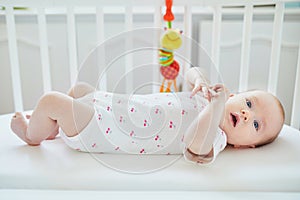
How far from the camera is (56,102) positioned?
0.86 meters

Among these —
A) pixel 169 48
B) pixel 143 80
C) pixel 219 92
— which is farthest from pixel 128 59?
pixel 219 92

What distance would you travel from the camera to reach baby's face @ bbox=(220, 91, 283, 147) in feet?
2.99

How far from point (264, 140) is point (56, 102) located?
1.82 feet

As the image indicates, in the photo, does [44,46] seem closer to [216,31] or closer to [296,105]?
[216,31]

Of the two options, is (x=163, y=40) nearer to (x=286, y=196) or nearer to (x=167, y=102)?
(x=167, y=102)

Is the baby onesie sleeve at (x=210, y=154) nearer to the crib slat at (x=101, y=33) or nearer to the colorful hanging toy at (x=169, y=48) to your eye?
the colorful hanging toy at (x=169, y=48)

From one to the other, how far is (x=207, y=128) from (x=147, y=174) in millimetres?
183

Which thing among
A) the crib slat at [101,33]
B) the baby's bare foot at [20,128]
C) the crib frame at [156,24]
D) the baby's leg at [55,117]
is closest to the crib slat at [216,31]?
the crib frame at [156,24]

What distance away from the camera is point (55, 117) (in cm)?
87

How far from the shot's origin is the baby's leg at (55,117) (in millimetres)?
860

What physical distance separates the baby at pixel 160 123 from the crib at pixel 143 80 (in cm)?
4

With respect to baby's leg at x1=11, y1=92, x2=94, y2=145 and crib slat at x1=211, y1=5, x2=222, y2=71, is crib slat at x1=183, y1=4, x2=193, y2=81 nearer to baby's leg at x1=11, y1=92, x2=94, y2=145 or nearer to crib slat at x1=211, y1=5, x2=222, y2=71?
crib slat at x1=211, y1=5, x2=222, y2=71

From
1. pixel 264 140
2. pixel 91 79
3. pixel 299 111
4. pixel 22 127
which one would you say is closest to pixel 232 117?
pixel 264 140

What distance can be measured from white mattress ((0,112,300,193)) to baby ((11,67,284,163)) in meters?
0.04
